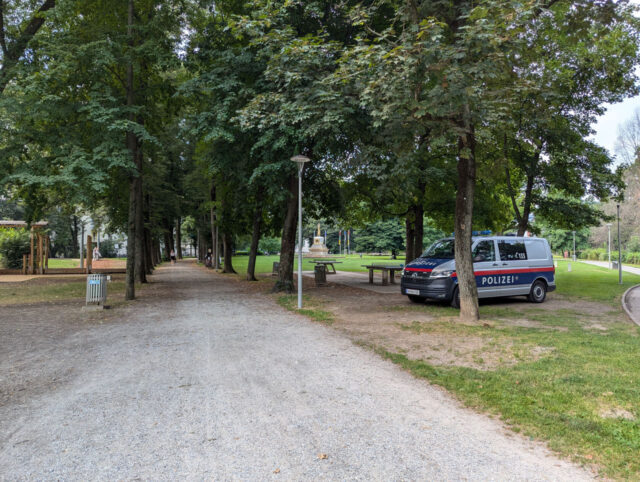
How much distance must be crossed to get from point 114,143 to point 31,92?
2383 millimetres

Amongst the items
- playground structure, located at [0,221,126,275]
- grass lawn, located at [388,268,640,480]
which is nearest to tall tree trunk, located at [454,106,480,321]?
grass lawn, located at [388,268,640,480]

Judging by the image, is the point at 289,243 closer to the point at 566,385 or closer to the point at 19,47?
the point at 19,47

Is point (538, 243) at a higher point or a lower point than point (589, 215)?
lower

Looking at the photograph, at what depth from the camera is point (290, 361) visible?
6.20m

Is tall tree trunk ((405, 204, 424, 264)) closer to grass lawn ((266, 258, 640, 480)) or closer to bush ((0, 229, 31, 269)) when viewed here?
grass lawn ((266, 258, 640, 480))

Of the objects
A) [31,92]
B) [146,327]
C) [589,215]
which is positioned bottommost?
[146,327]

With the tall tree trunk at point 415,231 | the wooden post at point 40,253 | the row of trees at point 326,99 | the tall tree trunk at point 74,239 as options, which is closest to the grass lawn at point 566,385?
the row of trees at point 326,99

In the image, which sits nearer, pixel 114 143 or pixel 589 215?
pixel 114 143

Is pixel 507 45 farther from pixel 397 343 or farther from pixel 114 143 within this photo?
pixel 114 143

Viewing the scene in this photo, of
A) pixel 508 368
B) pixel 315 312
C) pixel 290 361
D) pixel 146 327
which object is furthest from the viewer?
pixel 315 312

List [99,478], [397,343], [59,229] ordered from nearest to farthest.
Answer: [99,478], [397,343], [59,229]

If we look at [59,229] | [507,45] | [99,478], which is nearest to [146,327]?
[99,478]

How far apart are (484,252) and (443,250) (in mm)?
1073

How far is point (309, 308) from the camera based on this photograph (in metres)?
11.7
